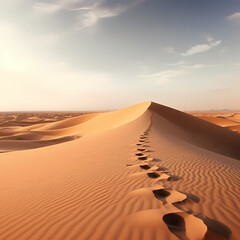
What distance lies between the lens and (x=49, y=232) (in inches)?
88.5

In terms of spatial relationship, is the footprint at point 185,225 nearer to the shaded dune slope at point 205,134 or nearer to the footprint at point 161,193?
the footprint at point 161,193

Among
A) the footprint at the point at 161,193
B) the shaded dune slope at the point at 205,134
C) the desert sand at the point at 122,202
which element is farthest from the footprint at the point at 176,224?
the shaded dune slope at the point at 205,134

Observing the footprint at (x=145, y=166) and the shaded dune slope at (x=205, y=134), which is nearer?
the footprint at (x=145, y=166)

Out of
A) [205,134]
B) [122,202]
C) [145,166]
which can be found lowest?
[205,134]

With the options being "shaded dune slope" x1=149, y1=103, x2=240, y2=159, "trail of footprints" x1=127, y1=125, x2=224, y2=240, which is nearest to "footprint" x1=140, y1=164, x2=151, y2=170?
"trail of footprints" x1=127, y1=125, x2=224, y2=240

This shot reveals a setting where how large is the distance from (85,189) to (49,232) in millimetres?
1435

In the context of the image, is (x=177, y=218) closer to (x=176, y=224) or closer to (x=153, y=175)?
(x=176, y=224)

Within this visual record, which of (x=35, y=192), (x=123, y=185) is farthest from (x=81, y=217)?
(x=35, y=192)

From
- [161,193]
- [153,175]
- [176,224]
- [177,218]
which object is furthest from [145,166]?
[176,224]

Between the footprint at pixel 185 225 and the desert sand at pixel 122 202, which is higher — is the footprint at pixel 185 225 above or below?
above

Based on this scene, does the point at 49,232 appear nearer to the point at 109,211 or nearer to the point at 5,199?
the point at 109,211

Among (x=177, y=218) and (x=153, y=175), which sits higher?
(x=177, y=218)

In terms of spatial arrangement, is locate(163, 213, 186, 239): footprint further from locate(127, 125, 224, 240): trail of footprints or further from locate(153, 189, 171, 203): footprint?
locate(153, 189, 171, 203): footprint

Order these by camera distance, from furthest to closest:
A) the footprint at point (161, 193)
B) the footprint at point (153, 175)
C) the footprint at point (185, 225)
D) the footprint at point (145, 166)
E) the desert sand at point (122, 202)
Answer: the footprint at point (145, 166)
the footprint at point (153, 175)
the footprint at point (161, 193)
the desert sand at point (122, 202)
the footprint at point (185, 225)
